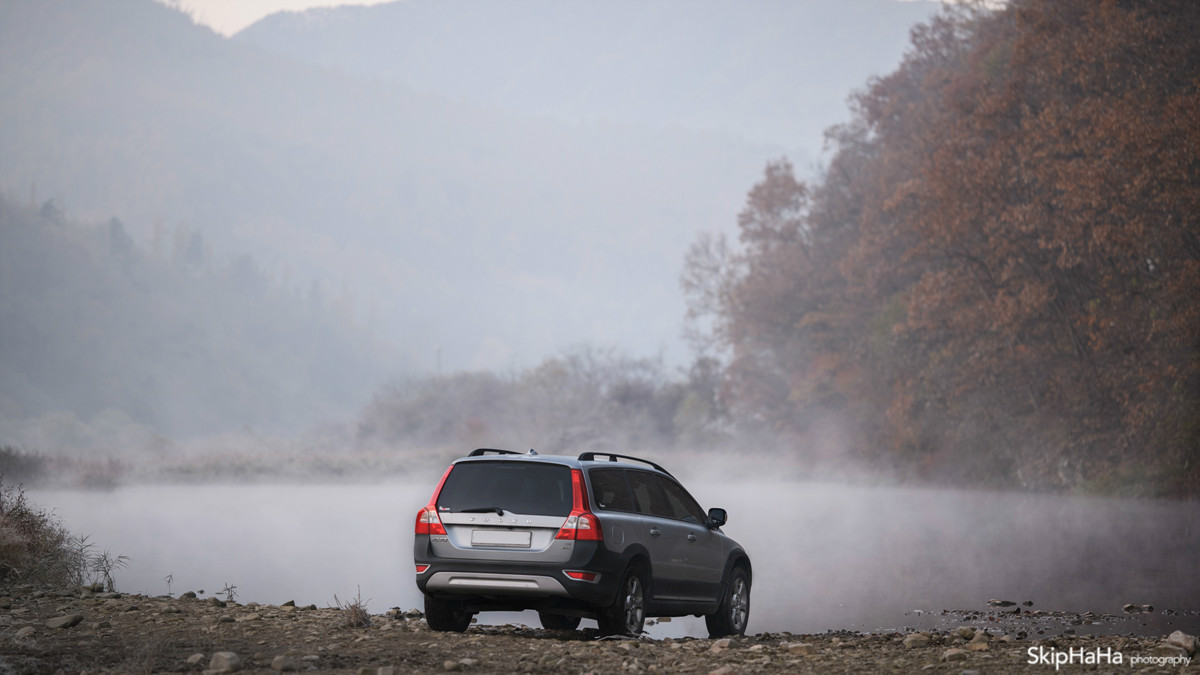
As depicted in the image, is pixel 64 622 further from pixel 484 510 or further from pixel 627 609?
pixel 627 609

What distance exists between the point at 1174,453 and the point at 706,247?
1617 inches

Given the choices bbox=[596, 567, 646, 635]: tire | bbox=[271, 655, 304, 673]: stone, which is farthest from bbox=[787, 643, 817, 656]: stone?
bbox=[271, 655, 304, 673]: stone

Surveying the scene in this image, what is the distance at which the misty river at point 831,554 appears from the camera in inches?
526

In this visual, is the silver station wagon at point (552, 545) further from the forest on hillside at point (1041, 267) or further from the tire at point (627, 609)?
the forest on hillside at point (1041, 267)

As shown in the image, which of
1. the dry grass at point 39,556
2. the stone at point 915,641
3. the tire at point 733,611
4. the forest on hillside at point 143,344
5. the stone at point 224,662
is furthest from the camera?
the forest on hillside at point 143,344

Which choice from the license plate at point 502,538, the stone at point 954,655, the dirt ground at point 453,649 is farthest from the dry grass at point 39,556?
the stone at point 954,655

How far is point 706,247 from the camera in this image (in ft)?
232

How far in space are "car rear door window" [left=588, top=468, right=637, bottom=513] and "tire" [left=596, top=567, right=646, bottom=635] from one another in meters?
0.57

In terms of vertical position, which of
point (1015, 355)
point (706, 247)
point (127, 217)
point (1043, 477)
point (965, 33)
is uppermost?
point (127, 217)

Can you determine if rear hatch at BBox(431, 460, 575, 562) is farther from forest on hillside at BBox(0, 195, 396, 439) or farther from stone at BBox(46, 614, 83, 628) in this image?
forest on hillside at BBox(0, 195, 396, 439)

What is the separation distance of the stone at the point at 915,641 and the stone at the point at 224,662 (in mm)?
5146

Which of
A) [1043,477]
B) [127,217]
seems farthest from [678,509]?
[127,217]

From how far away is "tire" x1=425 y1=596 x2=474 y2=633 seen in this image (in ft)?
32.8

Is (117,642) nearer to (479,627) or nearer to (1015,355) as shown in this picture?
(479,627)
